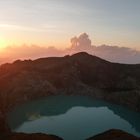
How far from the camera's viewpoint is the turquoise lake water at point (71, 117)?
87.6 metres

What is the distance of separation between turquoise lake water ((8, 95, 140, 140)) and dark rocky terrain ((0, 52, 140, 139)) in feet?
18.7

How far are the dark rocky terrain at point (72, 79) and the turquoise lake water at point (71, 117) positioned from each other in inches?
225

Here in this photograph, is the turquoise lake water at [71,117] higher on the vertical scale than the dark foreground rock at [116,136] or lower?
lower

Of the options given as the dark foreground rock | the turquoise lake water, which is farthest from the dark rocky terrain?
the dark foreground rock

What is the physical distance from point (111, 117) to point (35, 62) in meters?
81.0

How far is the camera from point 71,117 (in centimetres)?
10869

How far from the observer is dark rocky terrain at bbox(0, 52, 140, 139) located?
137625 millimetres

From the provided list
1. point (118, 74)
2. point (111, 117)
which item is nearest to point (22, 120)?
point (111, 117)

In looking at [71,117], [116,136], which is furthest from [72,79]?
[116,136]

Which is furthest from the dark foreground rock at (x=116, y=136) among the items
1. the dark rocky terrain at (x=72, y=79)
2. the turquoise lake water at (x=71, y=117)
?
the dark rocky terrain at (x=72, y=79)

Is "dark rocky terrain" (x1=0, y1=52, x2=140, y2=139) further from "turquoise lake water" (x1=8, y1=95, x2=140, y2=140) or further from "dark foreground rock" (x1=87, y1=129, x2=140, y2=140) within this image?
"dark foreground rock" (x1=87, y1=129, x2=140, y2=140)

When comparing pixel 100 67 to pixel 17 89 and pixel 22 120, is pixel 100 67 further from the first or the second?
pixel 22 120

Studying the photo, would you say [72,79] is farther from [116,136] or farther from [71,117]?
[116,136]

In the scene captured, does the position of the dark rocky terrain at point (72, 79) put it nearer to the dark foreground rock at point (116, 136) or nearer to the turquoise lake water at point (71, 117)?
the turquoise lake water at point (71, 117)
